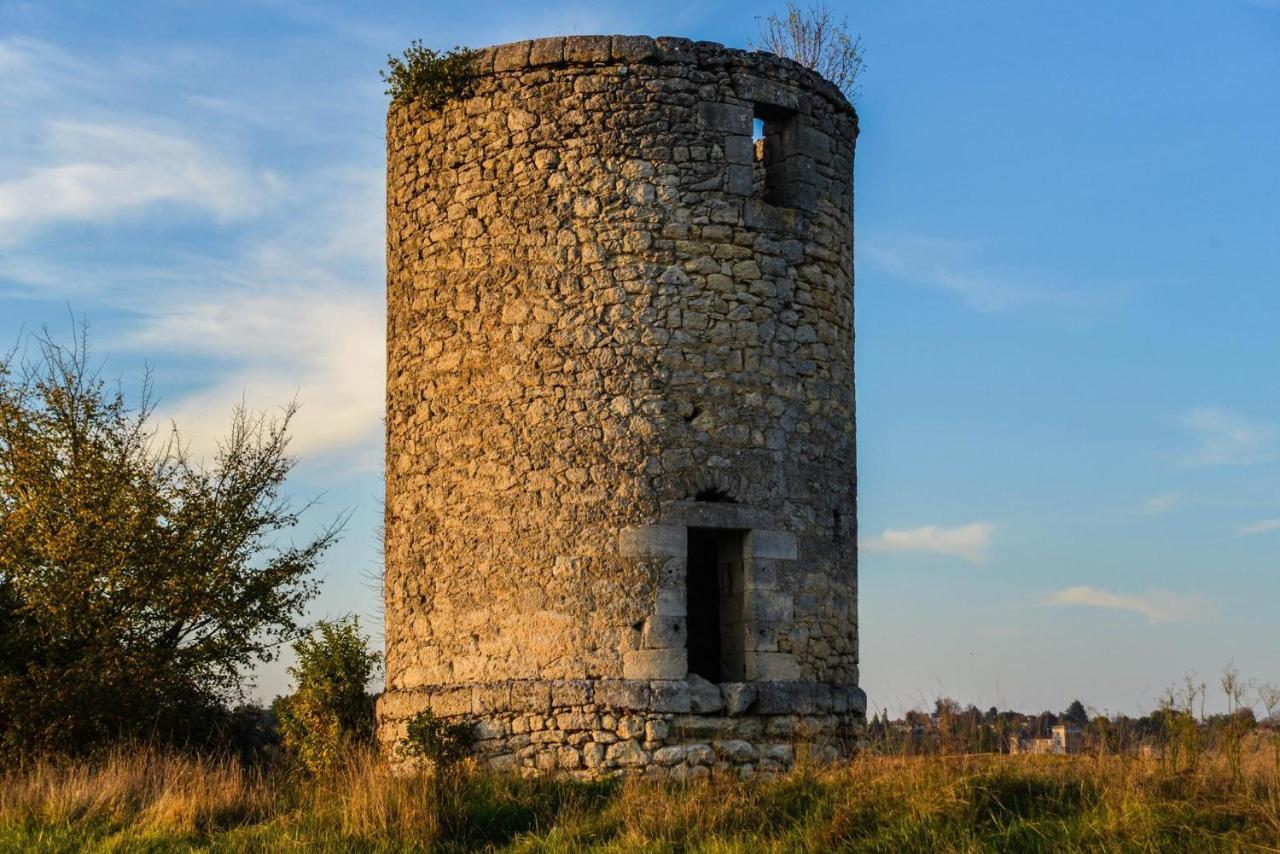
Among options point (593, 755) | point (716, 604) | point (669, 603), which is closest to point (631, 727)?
point (593, 755)

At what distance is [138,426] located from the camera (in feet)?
51.5

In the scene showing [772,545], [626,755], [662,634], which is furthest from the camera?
[772,545]

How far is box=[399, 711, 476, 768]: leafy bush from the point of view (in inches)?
435

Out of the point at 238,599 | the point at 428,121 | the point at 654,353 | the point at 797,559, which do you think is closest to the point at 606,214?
the point at 654,353

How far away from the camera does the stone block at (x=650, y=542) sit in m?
11.2

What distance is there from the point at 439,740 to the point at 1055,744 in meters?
4.34

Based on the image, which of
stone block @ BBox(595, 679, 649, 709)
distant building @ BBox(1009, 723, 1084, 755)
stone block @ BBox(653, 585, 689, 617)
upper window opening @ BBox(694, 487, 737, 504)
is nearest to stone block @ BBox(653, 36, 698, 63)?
upper window opening @ BBox(694, 487, 737, 504)

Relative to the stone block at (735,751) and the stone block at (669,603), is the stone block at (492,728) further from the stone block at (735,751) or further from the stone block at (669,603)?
the stone block at (735,751)

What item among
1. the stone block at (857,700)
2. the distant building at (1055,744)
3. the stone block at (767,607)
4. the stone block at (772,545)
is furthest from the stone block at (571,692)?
the distant building at (1055,744)

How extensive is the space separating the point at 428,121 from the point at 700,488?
3.83m

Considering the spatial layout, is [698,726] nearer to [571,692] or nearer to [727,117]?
[571,692]

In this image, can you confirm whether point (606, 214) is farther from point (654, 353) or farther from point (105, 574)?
point (105, 574)

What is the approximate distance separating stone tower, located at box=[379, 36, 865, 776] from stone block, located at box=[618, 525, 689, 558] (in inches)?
0.6

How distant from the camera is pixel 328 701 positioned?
12828 millimetres
